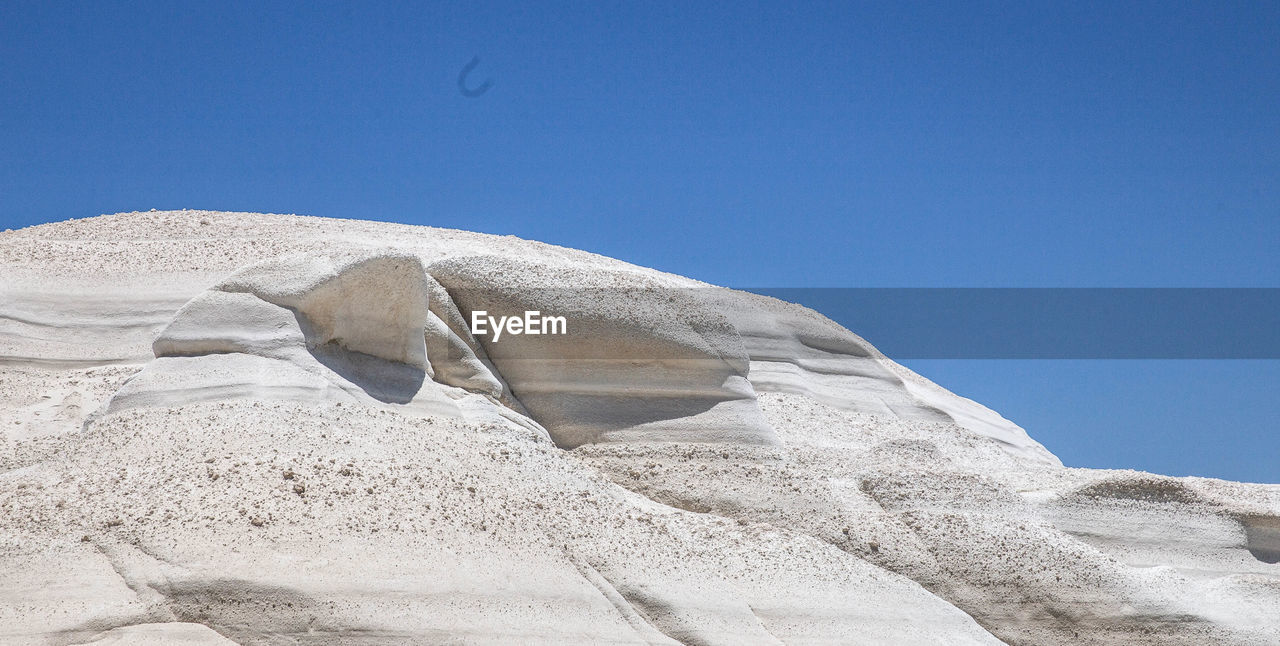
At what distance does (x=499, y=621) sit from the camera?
708cm

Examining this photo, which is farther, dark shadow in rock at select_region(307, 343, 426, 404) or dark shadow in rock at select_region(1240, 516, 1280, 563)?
dark shadow in rock at select_region(1240, 516, 1280, 563)

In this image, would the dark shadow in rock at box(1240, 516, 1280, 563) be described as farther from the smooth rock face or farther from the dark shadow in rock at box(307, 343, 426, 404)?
the dark shadow in rock at box(307, 343, 426, 404)

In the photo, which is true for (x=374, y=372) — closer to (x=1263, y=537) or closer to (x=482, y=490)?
(x=482, y=490)

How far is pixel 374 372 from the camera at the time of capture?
9.72m

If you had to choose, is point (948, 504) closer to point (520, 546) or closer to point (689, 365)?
point (689, 365)

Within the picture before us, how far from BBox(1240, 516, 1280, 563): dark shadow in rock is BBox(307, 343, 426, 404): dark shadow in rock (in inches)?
295

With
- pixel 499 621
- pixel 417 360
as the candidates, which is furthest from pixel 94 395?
pixel 499 621

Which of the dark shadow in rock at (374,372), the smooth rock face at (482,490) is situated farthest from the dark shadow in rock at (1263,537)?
the dark shadow in rock at (374,372)

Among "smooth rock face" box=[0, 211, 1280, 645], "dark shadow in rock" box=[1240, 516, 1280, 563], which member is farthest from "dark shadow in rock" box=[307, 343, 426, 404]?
"dark shadow in rock" box=[1240, 516, 1280, 563]

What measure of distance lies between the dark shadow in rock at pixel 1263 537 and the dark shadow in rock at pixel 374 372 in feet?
24.6

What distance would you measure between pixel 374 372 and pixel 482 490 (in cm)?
182

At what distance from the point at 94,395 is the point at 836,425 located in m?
7.57

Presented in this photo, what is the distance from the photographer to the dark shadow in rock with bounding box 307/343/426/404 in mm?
9469

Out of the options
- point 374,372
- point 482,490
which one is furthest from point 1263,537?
point 374,372
